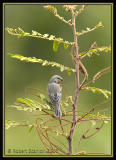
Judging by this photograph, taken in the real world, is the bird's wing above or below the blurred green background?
below

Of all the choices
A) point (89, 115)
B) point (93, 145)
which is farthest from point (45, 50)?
point (89, 115)

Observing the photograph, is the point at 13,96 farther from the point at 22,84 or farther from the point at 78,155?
the point at 78,155

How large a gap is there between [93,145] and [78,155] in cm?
516

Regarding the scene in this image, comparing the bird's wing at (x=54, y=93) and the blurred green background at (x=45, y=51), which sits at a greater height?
the blurred green background at (x=45, y=51)

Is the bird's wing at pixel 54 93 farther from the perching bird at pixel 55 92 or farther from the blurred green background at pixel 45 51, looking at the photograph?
the blurred green background at pixel 45 51

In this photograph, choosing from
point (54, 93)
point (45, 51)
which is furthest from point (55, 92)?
point (45, 51)

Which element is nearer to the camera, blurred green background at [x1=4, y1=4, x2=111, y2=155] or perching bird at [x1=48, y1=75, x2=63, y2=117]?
perching bird at [x1=48, y1=75, x2=63, y2=117]

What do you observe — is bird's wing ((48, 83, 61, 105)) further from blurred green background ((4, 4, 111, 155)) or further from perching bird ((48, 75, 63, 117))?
blurred green background ((4, 4, 111, 155))

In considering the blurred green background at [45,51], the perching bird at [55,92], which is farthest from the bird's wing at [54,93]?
the blurred green background at [45,51]

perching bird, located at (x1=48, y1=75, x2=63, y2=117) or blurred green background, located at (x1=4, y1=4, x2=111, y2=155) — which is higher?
blurred green background, located at (x1=4, y1=4, x2=111, y2=155)

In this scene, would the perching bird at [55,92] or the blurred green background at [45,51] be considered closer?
the perching bird at [55,92]

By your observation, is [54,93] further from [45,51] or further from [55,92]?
[45,51]

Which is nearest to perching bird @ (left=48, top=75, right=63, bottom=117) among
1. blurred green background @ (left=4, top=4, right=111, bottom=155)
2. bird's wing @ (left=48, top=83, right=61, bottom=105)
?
bird's wing @ (left=48, top=83, right=61, bottom=105)

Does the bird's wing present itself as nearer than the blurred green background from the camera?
Yes
